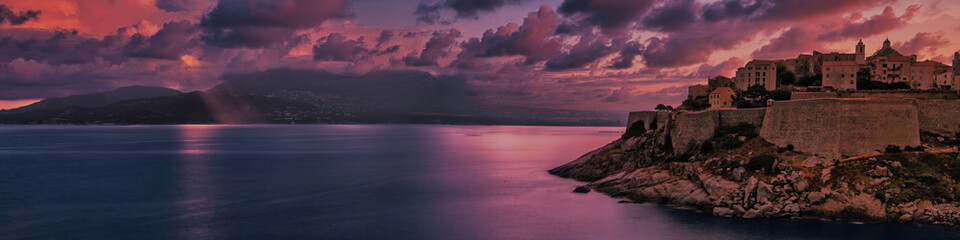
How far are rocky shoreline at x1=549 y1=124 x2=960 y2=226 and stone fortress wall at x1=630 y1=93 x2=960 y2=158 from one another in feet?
3.08

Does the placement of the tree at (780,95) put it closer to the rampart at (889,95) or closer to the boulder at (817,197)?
the rampart at (889,95)

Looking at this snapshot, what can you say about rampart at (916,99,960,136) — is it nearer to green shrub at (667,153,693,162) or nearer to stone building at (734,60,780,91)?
green shrub at (667,153,693,162)

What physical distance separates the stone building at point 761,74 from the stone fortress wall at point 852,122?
757 inches

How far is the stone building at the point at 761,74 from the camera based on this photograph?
59.9 metres

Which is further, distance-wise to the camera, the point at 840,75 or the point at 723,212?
the point at 840,75

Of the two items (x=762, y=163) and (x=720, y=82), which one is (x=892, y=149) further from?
(x=720, y=82)

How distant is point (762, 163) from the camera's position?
34000 mm

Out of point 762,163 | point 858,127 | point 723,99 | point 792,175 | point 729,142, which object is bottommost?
point 792,175

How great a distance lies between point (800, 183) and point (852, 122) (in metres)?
6.21

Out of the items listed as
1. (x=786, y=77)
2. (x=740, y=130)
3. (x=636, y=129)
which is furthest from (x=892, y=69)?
(x=636, y=129)

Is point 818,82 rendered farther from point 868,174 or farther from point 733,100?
point 868,174

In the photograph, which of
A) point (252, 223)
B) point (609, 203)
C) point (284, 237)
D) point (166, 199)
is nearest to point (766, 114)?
point (609, 203)

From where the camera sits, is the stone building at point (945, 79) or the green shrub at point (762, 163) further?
the stone building at point (945, 79)

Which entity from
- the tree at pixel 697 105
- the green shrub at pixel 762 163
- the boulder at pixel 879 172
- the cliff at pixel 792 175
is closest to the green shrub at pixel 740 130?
the cliff at pixel 792 175
